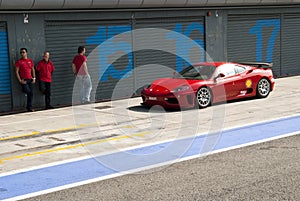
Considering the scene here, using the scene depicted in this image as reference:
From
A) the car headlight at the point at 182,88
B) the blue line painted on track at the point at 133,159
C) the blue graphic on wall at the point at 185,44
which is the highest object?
the blue graphic on wall at the point at 185,44

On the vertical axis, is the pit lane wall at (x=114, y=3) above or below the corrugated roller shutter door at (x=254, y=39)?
above

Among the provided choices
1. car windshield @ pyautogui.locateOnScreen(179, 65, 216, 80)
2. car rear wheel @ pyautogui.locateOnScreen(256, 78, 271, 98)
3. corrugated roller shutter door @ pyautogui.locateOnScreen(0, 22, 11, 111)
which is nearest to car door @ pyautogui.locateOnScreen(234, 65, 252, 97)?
car rear wheel @ pyautogui.locateOnScreen(256, 78, 271, 98)

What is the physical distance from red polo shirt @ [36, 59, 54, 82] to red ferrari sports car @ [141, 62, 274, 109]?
3.00 m

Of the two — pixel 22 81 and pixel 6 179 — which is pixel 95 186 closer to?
pixel 6 179

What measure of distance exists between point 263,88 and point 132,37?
492cm

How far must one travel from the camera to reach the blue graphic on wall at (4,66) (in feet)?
49.4

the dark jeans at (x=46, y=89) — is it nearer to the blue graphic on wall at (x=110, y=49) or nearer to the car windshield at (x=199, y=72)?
the blue graphic on wall at (x=110, y=49)

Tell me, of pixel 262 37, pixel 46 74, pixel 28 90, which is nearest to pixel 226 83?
pixel 46 74

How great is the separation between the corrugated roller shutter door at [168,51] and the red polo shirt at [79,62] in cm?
266

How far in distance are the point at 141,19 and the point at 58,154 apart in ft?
30.7

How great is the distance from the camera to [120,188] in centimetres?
731

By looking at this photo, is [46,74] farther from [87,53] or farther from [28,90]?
[87,53]

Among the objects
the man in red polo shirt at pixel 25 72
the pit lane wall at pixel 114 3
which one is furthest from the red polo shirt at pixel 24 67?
the pit lane wall at pixel 114 3

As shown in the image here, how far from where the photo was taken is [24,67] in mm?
14984
